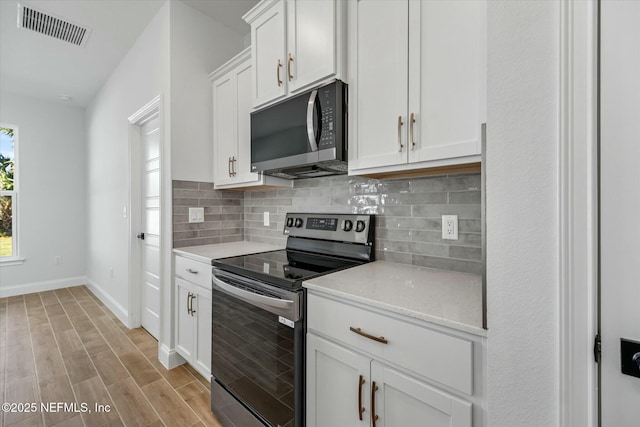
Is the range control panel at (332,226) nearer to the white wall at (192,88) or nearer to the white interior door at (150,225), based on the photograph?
the white wall at (192,88)

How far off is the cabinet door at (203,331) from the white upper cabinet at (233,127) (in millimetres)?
849

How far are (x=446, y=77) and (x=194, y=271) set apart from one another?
1854 millimetres

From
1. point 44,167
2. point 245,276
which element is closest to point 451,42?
point 245,276

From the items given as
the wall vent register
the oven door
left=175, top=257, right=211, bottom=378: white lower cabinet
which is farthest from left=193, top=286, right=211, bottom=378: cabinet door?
the wall vent register

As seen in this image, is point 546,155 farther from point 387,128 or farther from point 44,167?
point 44,167

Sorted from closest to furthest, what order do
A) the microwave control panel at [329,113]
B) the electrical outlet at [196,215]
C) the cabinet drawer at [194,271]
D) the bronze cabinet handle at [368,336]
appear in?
1. the bronze cabinet handle at [368,336]
2. the microwave control panel at [329,113]
3. the cabinet drawer at [194,271]
4. the electrical outlet at [196,215]

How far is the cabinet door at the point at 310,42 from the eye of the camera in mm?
1441

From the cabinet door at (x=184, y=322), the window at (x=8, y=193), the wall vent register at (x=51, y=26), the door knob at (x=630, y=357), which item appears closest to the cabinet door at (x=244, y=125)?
the cabinet door at (x=184, y=322)

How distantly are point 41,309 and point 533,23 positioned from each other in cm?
514

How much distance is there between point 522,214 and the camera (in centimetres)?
70

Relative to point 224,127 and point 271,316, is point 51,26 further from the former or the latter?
point 271,316

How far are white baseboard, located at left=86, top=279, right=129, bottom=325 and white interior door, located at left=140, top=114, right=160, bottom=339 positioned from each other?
28cm

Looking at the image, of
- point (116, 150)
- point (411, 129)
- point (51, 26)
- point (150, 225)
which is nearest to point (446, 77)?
point (411, 129)

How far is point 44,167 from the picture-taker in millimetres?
4332
